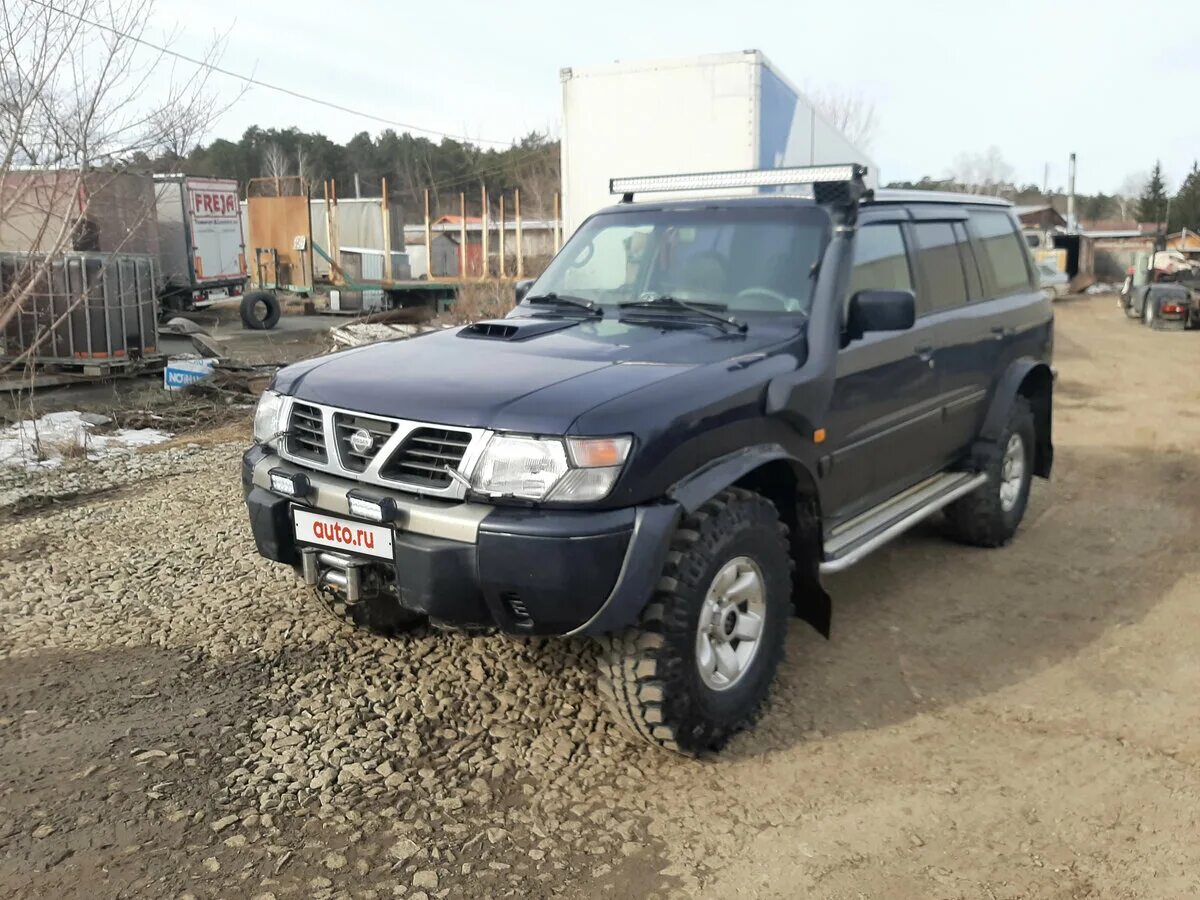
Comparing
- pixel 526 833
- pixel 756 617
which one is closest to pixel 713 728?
pixel 756 617

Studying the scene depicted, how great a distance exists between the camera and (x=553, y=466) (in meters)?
2.93

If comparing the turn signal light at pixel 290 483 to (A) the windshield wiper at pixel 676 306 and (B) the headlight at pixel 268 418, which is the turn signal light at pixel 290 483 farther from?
(A) the windshield wiper at pixel 676 306

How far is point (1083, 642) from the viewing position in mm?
4383

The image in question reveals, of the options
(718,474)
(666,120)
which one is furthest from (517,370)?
(666,120)

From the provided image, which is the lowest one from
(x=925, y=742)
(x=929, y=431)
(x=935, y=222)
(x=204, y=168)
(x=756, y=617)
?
(x=925, y=742)

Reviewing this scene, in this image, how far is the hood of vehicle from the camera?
3025 mm

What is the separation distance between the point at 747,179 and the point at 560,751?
8.59ft

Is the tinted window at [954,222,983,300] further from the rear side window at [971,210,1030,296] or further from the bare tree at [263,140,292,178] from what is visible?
the bare tree at [263,140,292,178]

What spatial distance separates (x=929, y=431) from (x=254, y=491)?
3.07 meters

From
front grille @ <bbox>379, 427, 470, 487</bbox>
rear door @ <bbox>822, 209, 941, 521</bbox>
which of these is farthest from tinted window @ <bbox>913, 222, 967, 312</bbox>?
front grille @ <bbox>379, 427, 470, 487</bbox>

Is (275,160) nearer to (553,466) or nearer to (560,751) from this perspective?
(560,751)

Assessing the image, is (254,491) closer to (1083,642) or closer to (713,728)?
(713,728)

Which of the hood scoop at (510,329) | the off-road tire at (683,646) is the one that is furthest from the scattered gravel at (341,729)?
the hood scoop at (510,329)

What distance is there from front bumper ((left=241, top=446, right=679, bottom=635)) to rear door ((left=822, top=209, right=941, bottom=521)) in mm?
1247
